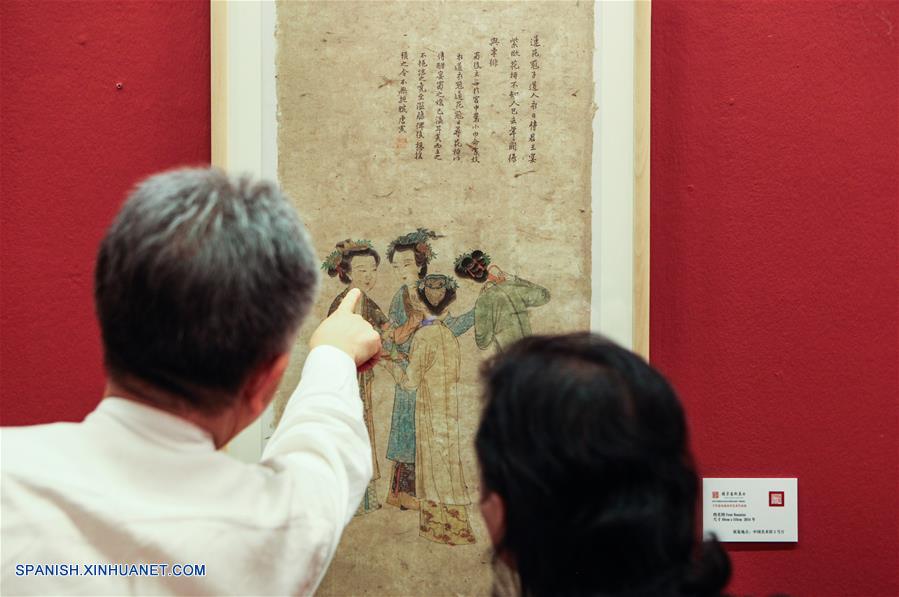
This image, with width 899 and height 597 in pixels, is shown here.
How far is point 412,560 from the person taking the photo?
1.29 metres

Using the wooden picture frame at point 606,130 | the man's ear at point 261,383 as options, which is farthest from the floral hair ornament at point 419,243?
the man's ear at point 261,383

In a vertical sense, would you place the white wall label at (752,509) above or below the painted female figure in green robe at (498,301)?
below

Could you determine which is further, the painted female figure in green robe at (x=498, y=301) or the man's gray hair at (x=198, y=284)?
the painted female figure in green robe at (x=498, y=301)

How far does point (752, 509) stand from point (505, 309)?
1.80ft

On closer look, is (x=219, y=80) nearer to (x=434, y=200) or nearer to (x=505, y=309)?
(x=434, y=200)

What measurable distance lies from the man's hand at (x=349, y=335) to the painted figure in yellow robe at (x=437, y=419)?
18 cm

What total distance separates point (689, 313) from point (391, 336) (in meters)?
0.51

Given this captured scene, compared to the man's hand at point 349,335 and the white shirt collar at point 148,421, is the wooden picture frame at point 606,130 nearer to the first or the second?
the man's hand at point 349,335

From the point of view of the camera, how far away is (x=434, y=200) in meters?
1.30

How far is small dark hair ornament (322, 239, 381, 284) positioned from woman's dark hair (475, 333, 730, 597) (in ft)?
1.98

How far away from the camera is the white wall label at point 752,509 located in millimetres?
1349

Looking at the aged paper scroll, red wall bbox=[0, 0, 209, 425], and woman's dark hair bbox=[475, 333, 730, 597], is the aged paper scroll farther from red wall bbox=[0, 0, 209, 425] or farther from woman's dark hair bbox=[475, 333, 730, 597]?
woman's dark hair bbox=[475, 333, 730, 597]

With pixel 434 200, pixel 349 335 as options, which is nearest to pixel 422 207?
pixel 434 200

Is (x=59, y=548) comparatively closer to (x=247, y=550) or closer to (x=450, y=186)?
(x=247, y=550)
